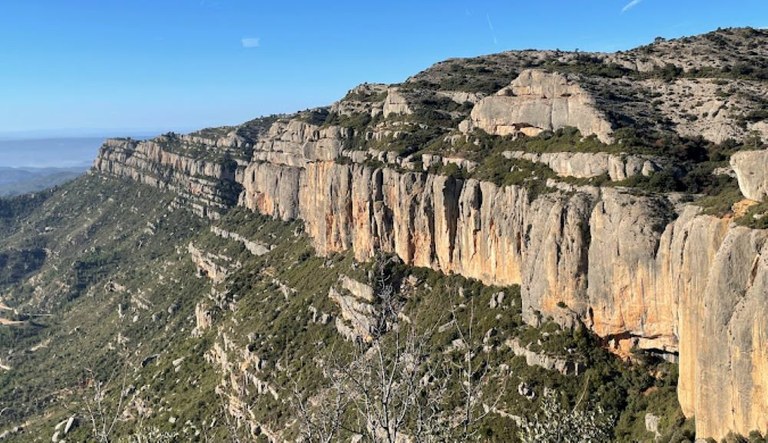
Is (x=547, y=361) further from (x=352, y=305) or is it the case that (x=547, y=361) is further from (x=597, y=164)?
(x=352, y=305)

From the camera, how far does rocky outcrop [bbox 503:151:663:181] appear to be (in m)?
47.2

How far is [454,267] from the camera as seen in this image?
2625 inches

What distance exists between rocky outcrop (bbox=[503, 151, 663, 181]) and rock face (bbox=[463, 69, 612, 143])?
10.2ft

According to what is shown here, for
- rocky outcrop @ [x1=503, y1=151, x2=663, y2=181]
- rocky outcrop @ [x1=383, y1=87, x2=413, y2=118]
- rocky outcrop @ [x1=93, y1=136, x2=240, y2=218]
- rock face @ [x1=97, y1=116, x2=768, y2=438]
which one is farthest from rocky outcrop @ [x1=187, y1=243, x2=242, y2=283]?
rocky outcrop @ [x1=503, y1=151, x2=663, y2=181]

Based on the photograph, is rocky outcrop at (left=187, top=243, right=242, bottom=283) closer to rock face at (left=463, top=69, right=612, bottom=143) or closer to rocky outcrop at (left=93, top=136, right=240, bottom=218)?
rocky outcrop at (left=93, top=136, right=240, bottom=218)

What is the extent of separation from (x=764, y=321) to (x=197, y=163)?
163 meters

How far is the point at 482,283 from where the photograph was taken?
62.3 meters

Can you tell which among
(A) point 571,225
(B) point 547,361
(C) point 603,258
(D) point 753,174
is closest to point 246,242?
(B) point 547,361

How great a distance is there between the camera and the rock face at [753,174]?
111ft

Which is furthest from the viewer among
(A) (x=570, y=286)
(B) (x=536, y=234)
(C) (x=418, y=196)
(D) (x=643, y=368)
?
(C) (x=418, y=196)

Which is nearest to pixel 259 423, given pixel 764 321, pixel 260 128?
pixel 764 321

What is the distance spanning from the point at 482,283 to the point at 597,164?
1751 cm

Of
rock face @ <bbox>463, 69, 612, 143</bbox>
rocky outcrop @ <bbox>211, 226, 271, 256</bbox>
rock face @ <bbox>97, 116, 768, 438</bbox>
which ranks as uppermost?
rock face @ <bbox>463, 69, 612, 143</bbox>

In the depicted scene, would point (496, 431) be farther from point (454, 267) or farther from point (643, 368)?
point (454, 267)
